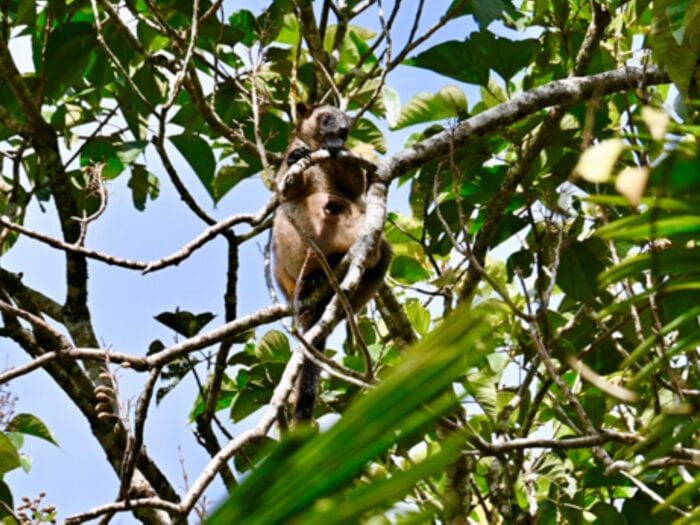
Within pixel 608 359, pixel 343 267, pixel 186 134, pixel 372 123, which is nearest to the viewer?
pixel 343 267

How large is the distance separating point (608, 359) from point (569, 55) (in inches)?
60.8

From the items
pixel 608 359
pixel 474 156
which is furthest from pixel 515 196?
pixel 608 359

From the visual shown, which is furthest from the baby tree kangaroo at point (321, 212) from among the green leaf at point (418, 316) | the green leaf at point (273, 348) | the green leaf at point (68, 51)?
the green leaf at point (68, 51)

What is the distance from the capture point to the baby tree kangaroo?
5098 millimetres

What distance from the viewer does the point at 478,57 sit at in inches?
187

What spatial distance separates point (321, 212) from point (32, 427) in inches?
73.1

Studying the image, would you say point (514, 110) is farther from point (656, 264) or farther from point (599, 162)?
point (599, 162)

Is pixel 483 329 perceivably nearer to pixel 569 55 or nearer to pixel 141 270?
pixel 141 270

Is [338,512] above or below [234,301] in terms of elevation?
below

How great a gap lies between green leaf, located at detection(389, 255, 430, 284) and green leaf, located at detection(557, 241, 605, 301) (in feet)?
3.84

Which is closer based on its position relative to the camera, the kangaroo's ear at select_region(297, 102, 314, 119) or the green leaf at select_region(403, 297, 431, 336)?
the green leaf at select_region(403, 297, 431, 336)

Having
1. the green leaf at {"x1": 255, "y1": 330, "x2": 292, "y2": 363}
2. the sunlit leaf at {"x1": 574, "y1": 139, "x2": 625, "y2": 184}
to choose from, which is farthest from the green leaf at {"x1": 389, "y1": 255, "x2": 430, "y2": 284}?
the sunlit leaf at {"x1": 574, "y1": 139, "x2": 625, "y2": 184}

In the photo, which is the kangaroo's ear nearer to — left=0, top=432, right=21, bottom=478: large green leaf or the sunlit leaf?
left=0, top=432, right=21, bottom=478: large green leaf

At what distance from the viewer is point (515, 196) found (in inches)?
206
